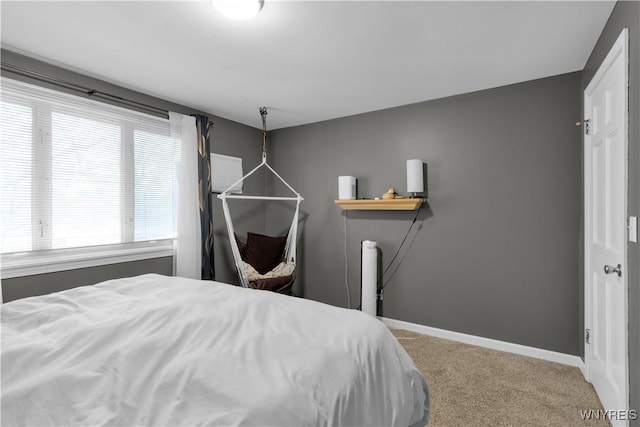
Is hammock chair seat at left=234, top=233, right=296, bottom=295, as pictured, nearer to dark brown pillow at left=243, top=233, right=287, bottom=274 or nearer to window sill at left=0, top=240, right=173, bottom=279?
dark brown pillow at left=243, top=233, right=287, bottom=274

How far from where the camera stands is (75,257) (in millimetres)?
2557

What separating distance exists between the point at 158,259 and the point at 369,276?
6.83 feet

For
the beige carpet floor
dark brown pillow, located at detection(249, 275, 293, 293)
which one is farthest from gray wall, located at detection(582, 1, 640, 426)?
dark brown pillow, located at detection(249, 275, 293, 293)

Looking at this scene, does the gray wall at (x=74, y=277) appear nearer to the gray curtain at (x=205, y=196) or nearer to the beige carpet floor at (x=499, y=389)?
the gray curtain at (x=205, y=196)

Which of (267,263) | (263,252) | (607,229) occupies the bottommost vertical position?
(267,263)

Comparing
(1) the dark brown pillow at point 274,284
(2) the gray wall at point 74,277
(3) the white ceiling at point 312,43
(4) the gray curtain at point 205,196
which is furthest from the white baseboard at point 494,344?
(2) the gray wall at point 74,277

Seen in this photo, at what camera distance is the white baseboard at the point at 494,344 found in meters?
2.61

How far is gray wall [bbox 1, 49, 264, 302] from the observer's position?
2314 millimetres

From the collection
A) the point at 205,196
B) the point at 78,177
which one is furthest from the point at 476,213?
the point at 78,177

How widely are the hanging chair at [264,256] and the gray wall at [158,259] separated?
0.72 ft

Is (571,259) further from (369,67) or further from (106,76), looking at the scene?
(106,76)

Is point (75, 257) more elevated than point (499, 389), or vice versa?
point (75, 257)

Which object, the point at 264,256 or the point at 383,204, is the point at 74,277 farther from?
the point at 383,204

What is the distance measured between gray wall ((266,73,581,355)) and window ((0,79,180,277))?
5.91 ft
